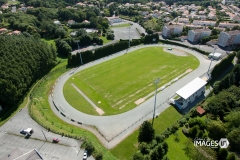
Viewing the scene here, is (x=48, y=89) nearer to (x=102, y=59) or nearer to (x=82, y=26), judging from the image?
(x=102, y=59)

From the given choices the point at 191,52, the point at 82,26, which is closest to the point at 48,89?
the point at 191,52

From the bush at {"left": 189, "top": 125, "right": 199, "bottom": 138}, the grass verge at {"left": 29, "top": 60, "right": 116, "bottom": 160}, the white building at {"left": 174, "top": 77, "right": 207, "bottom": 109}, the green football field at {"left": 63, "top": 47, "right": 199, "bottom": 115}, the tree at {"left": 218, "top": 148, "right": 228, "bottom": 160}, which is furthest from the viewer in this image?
the green football field at {"left": 63, "top": 47, "right": 199, "bottom": 115}

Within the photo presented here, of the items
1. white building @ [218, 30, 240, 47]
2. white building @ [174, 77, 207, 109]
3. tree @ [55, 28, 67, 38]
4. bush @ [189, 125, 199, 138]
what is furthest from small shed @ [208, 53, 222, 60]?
tree @ [55, 28, 67, 38]

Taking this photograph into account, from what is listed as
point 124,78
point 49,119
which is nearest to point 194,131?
point 124,78

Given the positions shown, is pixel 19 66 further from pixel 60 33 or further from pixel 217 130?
pixel 217 130

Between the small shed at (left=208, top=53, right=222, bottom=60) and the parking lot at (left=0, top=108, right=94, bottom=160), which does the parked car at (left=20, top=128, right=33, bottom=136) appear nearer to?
the parking lot at (left=0, top=108, right=94, bottom=160)

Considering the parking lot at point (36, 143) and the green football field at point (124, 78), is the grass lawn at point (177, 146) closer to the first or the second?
the green football field at point (124, 78)
